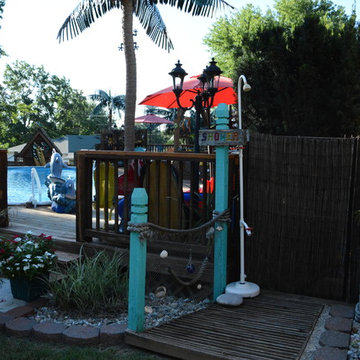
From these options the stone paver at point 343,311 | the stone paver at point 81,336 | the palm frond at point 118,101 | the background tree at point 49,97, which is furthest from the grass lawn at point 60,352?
the background tree at point 49,97

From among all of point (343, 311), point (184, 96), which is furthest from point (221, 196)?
point (184, 96)

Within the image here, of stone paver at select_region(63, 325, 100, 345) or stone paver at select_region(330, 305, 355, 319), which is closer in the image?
stone paver at select_region(63, 325, 100, 345)

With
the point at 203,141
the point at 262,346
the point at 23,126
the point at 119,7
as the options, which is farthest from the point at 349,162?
the point at 23,126

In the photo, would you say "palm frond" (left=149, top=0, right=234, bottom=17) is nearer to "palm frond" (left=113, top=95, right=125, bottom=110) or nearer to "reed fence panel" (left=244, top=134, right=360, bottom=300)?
"reed fence panel" (left=244, top=134, right=360, bottom=300)

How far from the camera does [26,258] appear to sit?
4.19 m

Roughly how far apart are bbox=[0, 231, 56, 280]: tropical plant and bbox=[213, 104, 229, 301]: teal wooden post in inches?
67.0

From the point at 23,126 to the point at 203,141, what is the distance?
155ft

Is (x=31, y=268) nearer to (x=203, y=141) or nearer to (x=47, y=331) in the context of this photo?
(x=47, y=331)

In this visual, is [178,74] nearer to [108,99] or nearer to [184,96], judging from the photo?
[184,96]

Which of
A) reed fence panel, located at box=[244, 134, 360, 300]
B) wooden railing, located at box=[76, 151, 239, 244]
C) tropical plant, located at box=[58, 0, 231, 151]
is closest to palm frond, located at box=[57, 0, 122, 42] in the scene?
tropical plant, located at box=[58, 0, 231, 151]

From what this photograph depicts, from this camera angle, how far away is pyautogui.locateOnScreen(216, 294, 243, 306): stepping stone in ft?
13.0

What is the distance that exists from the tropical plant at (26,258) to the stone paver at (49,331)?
688 millimetres

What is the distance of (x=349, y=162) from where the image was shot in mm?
4066

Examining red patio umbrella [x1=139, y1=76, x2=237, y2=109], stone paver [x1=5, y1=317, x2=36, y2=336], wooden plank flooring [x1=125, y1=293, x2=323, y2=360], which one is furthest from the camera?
red patio umbrella [x1=139, y1=76, x2=237, y2=109]
